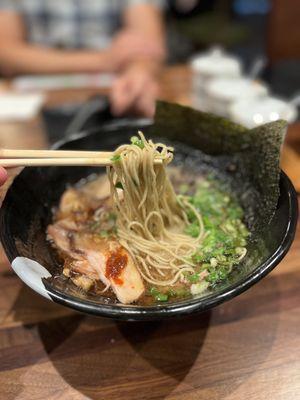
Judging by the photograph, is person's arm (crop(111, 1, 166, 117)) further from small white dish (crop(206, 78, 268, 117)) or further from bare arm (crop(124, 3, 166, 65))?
small white dish (crop(206, 78, 268, 117))

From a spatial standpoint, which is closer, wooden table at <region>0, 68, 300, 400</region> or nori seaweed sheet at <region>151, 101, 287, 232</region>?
wooden table at <region>0, 68, 300, 400</region>

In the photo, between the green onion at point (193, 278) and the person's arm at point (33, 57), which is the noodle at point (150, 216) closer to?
the green onion at point (193, 278)

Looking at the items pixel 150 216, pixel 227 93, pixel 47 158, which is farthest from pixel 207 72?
pixel 47 158

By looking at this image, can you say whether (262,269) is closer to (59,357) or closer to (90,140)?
(59,357)

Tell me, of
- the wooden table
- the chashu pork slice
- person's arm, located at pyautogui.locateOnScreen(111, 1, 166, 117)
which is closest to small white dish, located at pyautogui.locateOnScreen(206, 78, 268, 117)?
person's arm, located at pyautogui.locateOnScreen(111, 1, 166, 117)

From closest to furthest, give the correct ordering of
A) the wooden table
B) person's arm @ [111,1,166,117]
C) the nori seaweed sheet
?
the wooden table, the nori seaweed sheet, person's arm @ [111,1,166,117]

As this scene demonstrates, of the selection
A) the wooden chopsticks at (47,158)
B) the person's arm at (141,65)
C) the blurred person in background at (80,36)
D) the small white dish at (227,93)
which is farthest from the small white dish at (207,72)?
the wooden chopsticks at (47,158)

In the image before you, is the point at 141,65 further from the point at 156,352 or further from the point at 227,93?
the point at 156,352
